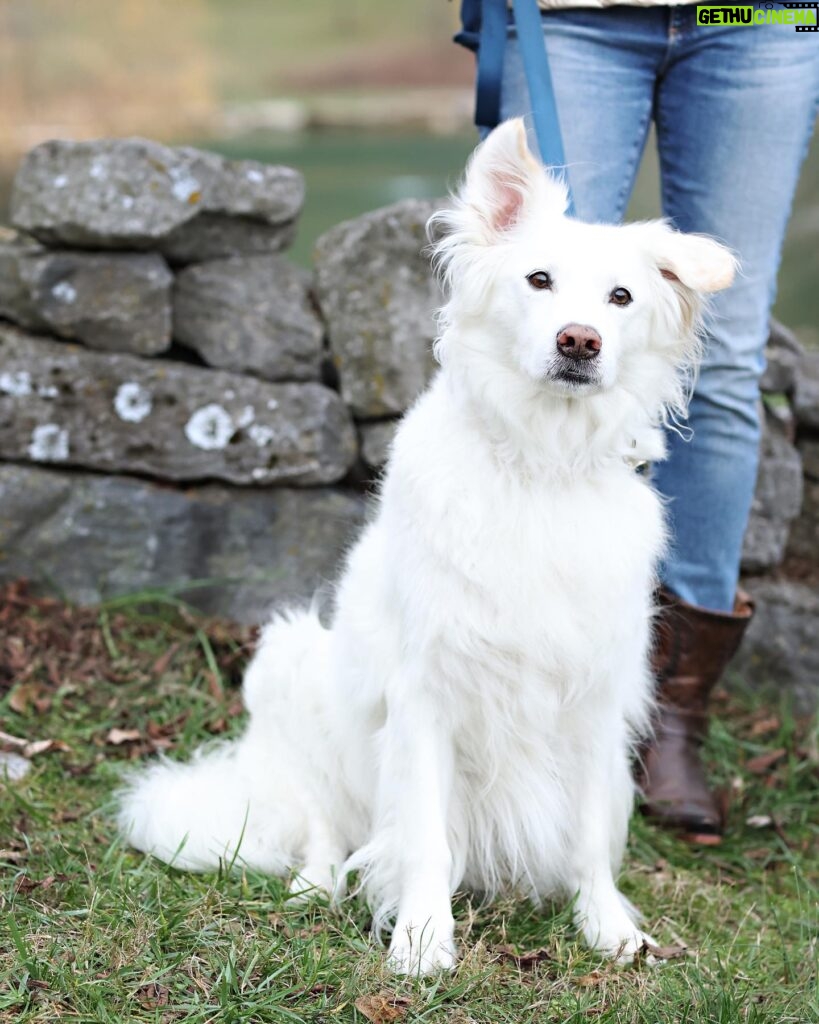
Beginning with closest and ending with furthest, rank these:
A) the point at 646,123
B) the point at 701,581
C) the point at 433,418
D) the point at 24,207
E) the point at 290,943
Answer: the point at 290,943, the point at 433,418, the point at 646,123, the point at 701,581, the point at 24,207

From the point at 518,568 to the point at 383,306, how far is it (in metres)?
1.58

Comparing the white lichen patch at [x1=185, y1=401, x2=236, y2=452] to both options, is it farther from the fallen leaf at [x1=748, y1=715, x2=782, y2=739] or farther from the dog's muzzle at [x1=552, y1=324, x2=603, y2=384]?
the fallen leaf at [x1=748, y1=715, x2=782, y2=739]

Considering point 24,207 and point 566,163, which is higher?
point 566,163

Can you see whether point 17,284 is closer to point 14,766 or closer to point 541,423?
point 14,766

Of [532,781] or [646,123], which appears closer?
[532,781]

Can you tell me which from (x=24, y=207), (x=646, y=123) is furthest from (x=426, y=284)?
(x=24, y=207)

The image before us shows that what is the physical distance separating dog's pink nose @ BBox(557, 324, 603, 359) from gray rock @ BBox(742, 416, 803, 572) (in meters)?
1.74

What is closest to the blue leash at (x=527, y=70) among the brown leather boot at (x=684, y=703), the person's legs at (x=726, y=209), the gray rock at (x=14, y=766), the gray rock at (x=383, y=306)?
the person's legs at (x=726, y=209)

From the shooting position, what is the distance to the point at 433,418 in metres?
2.21

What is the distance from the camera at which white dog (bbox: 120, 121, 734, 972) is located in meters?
2.06

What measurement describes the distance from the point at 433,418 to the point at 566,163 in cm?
71

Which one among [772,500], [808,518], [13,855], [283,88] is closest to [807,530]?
[808,518]

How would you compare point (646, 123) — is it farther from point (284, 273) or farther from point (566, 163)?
point (284, 273)

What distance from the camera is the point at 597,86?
2477 mm
